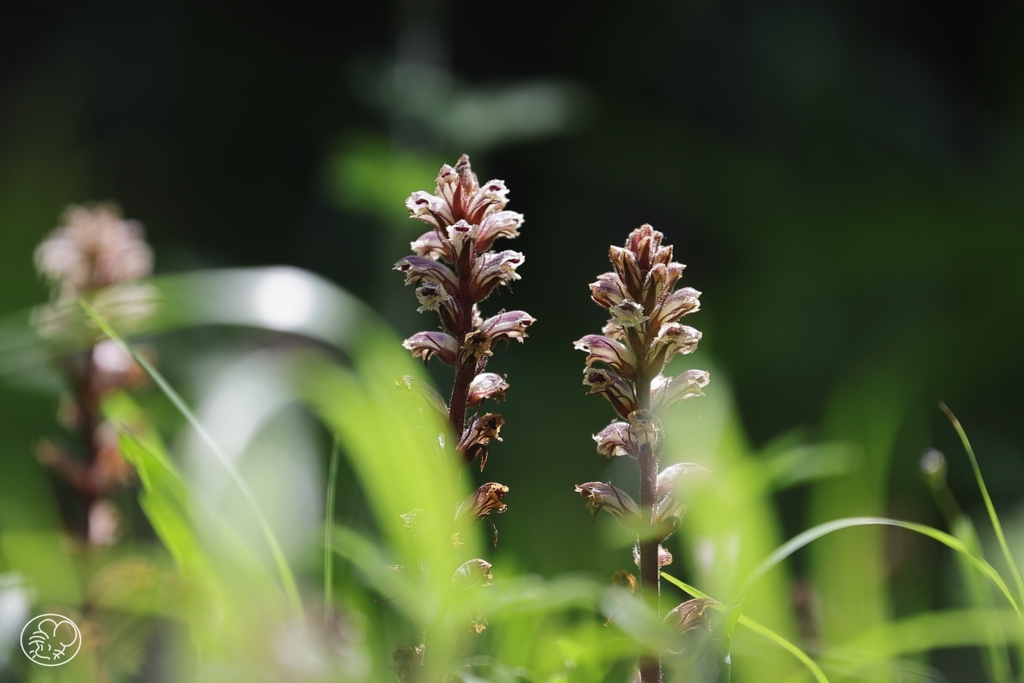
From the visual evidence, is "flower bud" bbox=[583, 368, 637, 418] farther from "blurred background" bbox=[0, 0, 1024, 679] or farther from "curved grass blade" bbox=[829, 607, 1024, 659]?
"blurred background" bbox=[0, 0, 1024, 679]

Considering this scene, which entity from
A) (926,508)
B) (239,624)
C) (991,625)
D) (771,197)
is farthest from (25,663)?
(771,197)

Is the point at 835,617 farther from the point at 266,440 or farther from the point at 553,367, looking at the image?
the point at 553,367

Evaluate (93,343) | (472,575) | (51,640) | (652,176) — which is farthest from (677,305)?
(652,176)

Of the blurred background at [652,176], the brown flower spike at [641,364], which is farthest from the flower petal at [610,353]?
the blurred background at [652,176]

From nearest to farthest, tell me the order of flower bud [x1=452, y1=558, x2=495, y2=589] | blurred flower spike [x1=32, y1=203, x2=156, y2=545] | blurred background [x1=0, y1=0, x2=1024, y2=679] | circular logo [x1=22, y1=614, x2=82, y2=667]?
flower bud [x1=452, y1=558, x2=495, y2=589] < circular logo [x1=22, y1=614, x2=82, y2=667] < blurred flower spike [x1=32, y1=203, x2=156, y2=545] < blurred background [x1=0, y1=0, x2=1024, y2=679]

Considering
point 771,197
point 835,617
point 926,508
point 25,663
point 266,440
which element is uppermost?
point 771,197

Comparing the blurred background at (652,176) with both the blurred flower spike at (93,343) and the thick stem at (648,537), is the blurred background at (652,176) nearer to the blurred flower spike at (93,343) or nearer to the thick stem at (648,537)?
the blurred flower spike at (93,343)

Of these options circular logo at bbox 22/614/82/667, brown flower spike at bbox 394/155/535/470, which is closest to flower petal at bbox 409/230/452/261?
brown flower spike at bbox 394/155/535/470
